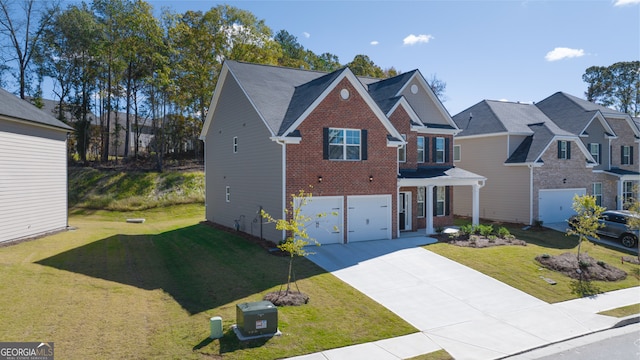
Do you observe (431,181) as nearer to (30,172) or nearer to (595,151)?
(595,151)

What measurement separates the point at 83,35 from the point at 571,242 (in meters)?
44.0

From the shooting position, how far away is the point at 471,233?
20.0m

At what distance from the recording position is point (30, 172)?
18891mm

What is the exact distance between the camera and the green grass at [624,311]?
11906 millimetres

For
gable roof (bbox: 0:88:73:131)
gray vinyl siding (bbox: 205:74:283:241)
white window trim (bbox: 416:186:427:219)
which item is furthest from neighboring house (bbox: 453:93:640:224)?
gable roof (bbox: 0:88:73:131)

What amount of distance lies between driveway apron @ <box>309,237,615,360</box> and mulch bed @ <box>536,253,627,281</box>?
363 centimetres

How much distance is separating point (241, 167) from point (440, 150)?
12100 millimetres

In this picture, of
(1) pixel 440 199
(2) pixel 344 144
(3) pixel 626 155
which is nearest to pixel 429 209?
(1) pixel 440 199

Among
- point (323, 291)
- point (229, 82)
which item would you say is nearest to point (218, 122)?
point (229, 82)

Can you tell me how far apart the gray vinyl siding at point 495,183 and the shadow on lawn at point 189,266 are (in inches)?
722

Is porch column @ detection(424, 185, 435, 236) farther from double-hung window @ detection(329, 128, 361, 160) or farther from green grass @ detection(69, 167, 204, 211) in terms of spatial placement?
green grass @ detection(69, 167, 204, 211)

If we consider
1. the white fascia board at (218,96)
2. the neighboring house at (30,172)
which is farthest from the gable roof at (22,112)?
the white fascia board at (218,96)

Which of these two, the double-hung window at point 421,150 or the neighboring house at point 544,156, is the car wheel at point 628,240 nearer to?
the neighboring house at point 544,156

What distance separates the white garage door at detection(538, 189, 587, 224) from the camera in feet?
86.9
